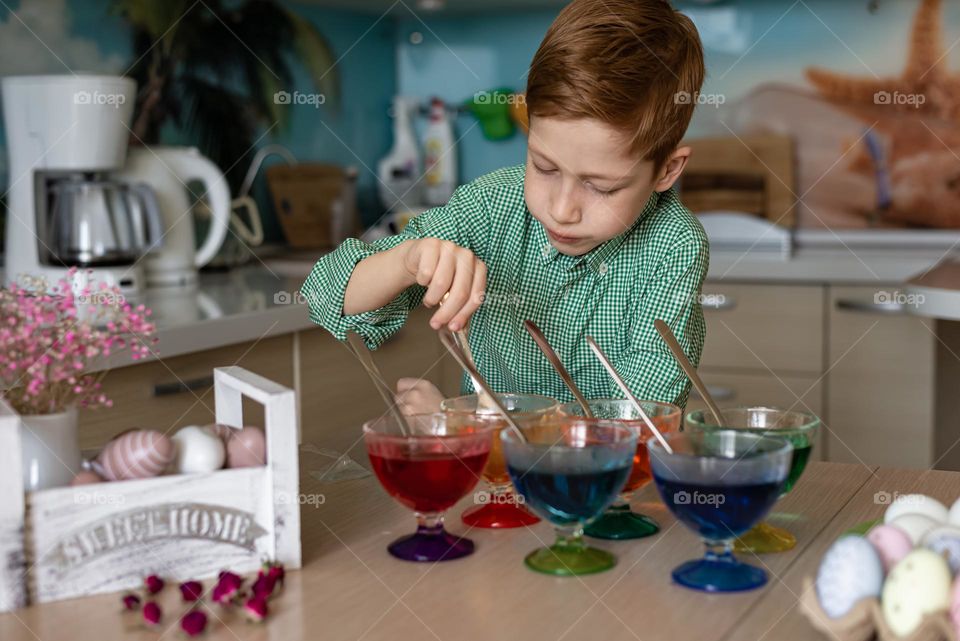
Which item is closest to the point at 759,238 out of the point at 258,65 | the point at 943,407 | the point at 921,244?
the point at 921,244

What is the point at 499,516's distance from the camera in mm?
889

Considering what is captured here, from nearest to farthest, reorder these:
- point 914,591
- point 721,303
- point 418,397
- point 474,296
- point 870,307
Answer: point 914,591 → point 474,296 → point 418,397 → point 870,307 → point 721,303

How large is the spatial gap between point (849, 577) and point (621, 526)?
24cm

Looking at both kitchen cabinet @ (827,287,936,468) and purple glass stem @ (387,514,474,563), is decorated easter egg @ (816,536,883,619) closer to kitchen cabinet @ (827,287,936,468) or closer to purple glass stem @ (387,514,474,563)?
purple glass stem @ (387,514,474,563)

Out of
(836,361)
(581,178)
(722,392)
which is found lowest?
(722,392)

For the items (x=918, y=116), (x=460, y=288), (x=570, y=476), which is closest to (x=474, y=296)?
(x=460, y=288)

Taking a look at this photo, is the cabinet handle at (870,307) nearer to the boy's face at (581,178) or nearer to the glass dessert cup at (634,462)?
the boy's face at (581,178)

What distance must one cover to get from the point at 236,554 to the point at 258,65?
2.13 meters

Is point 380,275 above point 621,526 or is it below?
above

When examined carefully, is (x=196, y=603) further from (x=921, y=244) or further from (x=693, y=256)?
(x=921, y=244)

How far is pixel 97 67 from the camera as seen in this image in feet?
7.59

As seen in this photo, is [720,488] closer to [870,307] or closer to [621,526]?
[621,526]

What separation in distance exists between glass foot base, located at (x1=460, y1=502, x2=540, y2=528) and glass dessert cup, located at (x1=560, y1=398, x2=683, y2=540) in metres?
0.06

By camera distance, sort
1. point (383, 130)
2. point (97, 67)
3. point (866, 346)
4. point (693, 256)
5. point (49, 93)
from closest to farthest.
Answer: point (693, 256) < point (49, 93) < point (97, 67) < point (866, 346) < point (383, 130)
